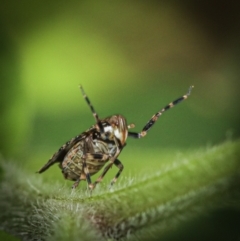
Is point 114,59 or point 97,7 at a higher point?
point 97,7

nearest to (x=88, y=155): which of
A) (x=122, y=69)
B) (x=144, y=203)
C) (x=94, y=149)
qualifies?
(x=94, y=149)

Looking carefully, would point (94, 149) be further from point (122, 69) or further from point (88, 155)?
point (122, 69)

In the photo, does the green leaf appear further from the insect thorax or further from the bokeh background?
the bokeh background

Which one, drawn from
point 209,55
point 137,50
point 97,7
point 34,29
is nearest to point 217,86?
point 209,55

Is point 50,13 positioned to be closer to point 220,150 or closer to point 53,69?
point 53,69

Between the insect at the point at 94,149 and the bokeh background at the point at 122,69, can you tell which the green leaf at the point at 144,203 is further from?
the bokeh background at the point at 122,69

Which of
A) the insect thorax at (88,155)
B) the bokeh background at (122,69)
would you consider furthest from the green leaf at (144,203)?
the bokeh background at (122,69)

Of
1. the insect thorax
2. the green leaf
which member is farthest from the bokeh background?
the green leaf

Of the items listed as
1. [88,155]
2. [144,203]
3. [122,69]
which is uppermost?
[122,69]
